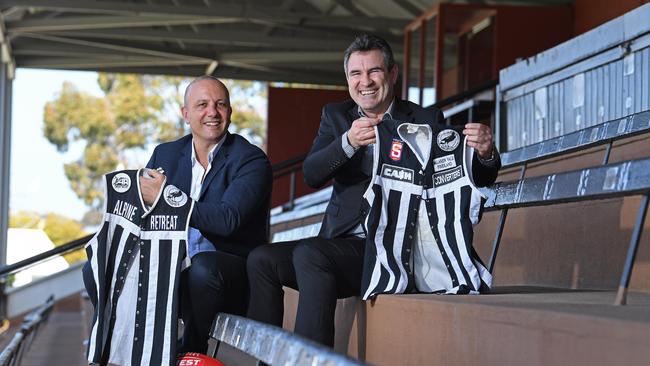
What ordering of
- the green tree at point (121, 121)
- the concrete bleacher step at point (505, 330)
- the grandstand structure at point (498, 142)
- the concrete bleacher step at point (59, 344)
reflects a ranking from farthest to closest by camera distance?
the green tree at point (121, 121)
the concrete bleacher step at point (59, 344)
the grandstand structure at point (498, 142)
the concrete bleacher step at point (505, 330)

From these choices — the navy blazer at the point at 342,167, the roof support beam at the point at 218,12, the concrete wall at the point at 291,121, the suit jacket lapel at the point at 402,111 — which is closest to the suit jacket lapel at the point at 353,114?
the navy blazer at the point at 342,167

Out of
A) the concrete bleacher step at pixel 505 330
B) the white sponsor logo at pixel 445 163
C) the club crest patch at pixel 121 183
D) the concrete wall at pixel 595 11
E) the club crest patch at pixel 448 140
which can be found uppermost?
the concrete wall at pixel 595 11

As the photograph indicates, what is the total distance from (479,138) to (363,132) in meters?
0.31

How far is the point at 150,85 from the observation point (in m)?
31.9

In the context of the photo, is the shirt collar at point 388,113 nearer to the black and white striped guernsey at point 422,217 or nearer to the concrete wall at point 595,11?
the black and white striped guernsey at point 422,217

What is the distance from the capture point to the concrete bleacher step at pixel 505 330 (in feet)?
5.49

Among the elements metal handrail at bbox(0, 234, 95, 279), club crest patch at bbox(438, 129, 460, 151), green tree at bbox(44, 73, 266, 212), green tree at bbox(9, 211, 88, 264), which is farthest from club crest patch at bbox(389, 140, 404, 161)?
green tree at bbox(44, 73, 266, 212)

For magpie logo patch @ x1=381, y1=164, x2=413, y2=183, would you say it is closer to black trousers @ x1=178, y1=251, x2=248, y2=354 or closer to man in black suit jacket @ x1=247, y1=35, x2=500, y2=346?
man in black suit jacket @ x1=247, y1=35, x2=500, y2=346

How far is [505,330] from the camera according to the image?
2.00 metres

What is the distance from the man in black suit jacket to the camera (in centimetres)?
266

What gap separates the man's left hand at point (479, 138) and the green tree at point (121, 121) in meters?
28.6

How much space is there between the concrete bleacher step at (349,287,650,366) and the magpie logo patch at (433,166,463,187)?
0.30 m

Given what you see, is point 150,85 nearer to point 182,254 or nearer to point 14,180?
point 14,180

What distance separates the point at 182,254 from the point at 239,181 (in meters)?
0.39
